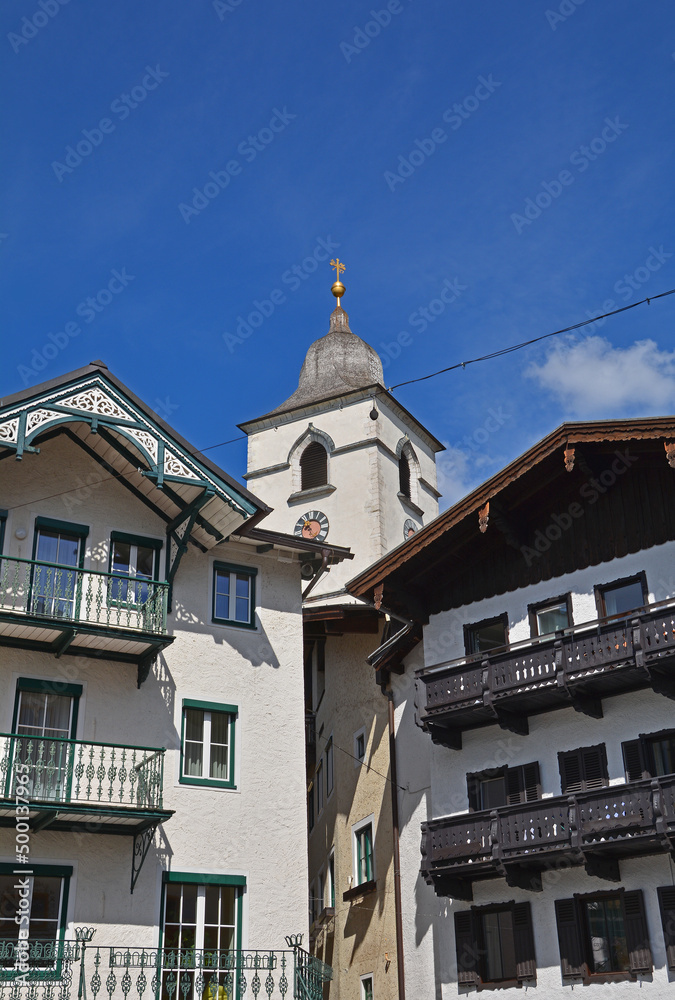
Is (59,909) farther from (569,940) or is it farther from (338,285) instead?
(338,285)

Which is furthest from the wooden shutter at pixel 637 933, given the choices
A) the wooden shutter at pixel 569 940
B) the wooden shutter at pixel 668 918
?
the wooden shutter at pixel 569 940

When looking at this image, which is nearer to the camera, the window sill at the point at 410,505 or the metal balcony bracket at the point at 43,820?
the metal balcony bracket at the point at 43,820

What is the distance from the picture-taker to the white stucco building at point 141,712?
21.9 metres

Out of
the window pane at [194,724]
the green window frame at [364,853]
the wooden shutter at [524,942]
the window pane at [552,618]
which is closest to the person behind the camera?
the wooden shutter at [524,942]

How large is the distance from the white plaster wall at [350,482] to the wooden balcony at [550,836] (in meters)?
27.3

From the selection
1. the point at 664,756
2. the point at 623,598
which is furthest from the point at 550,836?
the point at 623,598

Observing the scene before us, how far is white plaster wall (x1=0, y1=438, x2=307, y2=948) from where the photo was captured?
2255cm

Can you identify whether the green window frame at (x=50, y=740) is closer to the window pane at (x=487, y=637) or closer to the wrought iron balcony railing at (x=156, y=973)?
the wrought iron balcony railing at (x=156, y=973)

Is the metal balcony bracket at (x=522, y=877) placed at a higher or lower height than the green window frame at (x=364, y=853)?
lower

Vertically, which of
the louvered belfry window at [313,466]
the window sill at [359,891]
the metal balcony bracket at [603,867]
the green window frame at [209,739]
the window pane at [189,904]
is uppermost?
the louvered belfry window at [313,466]

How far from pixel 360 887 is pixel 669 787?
11.2 metres

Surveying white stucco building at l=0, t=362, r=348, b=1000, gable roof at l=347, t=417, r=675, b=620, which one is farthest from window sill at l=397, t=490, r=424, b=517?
white stucco building at l=0, t=362, r=348, b=1000

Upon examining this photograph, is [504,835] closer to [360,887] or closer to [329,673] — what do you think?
[360,887]

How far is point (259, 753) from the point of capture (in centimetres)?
2520
